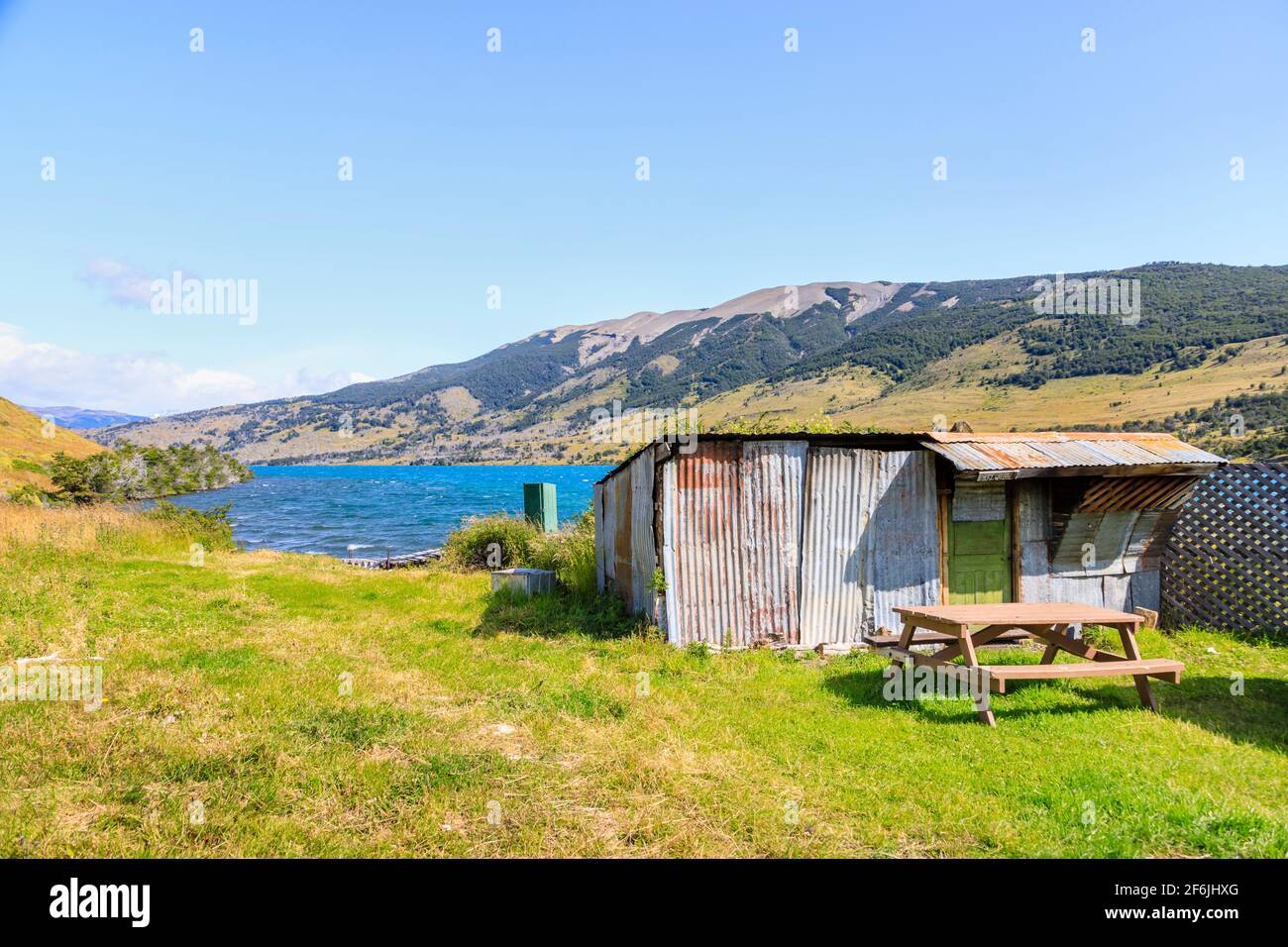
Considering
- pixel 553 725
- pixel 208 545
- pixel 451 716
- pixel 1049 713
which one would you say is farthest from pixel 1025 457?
pixel 208 545

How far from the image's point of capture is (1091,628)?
31.7 ft

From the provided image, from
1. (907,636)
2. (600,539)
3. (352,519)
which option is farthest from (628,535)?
(352,519)

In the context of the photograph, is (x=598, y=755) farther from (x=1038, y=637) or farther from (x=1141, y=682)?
(x=1141, y=682)

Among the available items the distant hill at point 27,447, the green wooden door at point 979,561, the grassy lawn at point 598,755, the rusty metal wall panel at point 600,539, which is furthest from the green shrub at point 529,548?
the distant hill at point 27,447

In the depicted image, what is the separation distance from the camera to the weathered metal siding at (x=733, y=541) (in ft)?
30.8

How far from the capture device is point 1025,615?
7.31m

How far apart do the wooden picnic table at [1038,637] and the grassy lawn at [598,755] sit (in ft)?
1.20

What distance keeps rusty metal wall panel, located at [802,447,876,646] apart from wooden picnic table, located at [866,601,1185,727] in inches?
59.3

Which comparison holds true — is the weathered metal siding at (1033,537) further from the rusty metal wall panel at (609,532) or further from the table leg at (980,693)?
the rusty metal wall panel at (609,532)

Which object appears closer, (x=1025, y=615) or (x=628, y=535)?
(x=1025, y=615)

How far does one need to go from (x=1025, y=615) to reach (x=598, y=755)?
15.6 feet

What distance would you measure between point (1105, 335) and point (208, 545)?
13170cm

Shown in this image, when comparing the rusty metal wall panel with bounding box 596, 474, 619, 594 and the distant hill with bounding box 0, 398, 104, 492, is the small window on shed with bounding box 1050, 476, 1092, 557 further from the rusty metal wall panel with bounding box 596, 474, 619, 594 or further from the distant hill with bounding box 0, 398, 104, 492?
the distant hill with bounding box 0, 398, 104, 492
